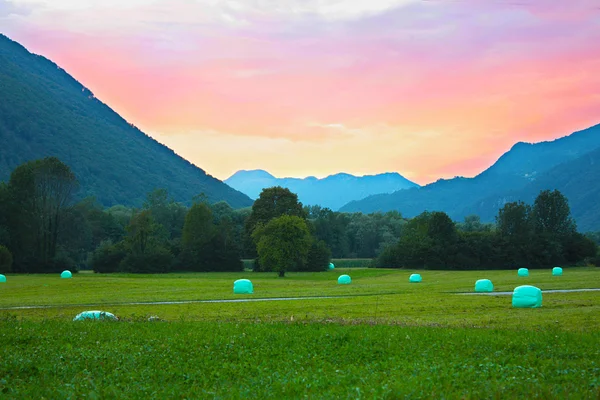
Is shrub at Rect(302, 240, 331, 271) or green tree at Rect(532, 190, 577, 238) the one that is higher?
green tree at Rect(532, 190, 577, 238)

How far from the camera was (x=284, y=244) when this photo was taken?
84500 millimetres

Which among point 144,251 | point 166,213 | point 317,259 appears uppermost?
point 166,213

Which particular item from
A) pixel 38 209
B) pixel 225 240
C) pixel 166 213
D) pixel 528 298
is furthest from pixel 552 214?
pixel 38 209

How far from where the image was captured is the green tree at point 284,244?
8456 cm

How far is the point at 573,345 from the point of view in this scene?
17.6 m

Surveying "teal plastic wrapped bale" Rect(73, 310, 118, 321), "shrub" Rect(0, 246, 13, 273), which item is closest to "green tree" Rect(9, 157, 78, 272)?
"shrub" Rect(0, 246, 13, 273)

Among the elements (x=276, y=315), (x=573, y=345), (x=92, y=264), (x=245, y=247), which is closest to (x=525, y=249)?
(x=245, y=247)

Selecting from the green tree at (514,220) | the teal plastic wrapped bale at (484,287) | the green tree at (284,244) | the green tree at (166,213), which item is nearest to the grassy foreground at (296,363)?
the teal plastic wrapped bale at (484,287)

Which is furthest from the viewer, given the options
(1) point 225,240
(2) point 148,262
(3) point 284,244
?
(1) point 225,240

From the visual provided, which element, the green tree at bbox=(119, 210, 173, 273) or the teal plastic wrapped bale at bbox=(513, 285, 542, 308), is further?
the green tree at bbox=(119, 210, 173, 273)

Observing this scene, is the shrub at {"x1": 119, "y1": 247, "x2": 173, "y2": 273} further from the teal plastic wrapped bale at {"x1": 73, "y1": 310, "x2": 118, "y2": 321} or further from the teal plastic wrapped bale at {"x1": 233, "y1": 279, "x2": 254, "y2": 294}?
the teal plastic wrapped bale at {"x1": 73, "y1": 310, "x2": 118, "y2": 321}

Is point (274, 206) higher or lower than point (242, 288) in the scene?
higher

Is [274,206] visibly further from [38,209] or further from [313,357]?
[313,357]

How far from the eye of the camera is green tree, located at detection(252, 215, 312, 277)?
84.6 meters
